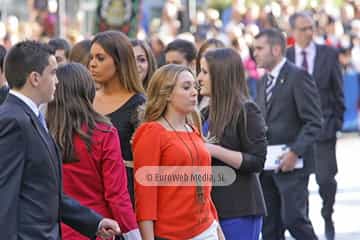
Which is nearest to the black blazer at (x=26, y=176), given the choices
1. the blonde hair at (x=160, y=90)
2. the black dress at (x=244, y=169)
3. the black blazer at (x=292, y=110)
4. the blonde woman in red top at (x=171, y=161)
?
the blonde woman in red top at (x=171, y=161)

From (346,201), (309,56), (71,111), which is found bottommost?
(346,201)

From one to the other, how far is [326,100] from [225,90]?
465 cm

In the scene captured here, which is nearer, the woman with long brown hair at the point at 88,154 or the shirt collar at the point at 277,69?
the woman with long brown hair at the point at 88,154

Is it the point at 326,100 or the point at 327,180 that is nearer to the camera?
the point at 327,180

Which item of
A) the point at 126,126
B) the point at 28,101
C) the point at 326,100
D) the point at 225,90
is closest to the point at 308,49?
the point at 326,100

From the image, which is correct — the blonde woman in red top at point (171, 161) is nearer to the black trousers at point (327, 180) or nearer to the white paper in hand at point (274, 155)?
the white paper in hand at point (274, 155)

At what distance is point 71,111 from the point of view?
22.3 feet

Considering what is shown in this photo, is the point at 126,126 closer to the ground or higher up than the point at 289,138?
higher up

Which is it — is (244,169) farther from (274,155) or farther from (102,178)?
Answer: (274,155)

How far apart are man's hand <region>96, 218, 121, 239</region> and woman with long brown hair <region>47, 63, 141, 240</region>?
0.31m

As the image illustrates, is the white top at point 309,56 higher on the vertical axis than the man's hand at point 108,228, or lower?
lower

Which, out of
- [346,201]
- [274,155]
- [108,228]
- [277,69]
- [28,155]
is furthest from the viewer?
[346,201]

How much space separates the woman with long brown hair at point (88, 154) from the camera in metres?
6.68

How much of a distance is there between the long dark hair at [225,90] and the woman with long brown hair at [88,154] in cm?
116
